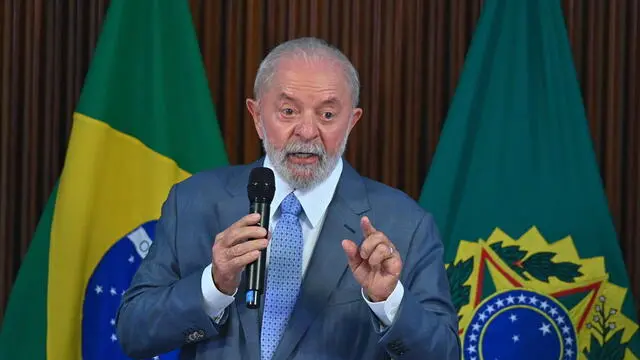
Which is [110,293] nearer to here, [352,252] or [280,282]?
[280,282]

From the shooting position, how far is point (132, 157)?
373 centimetres

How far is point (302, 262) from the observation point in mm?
2242

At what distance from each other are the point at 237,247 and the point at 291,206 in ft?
1.30

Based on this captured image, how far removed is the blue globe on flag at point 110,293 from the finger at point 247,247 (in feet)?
5.81

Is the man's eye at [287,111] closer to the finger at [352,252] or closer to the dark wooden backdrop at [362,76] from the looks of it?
the finger at [352,252]

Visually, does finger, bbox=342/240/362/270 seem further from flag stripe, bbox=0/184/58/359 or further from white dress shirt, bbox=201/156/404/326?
flag stripe, bbox=0/184/58/359

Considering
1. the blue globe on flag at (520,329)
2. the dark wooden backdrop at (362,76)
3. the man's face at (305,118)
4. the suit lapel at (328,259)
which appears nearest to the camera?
the suit lapel at (328,259)

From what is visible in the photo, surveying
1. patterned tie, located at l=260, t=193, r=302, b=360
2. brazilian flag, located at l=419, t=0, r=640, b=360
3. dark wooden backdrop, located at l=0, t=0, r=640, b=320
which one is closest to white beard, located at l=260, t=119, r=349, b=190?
patterned tie, located at l=260, t=193, r=302, b=360

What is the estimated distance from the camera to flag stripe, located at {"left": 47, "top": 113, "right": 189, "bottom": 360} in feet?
11.9

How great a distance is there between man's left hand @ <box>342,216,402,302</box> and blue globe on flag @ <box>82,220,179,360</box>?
1745 millimetres

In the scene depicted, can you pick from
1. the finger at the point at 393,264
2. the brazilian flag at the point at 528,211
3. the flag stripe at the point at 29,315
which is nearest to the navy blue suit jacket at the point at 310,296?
the finger at the point at 393,264

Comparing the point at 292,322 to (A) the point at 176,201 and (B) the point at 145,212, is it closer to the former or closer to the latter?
(A) the point at 176,201

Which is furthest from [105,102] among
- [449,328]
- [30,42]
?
[449,328]

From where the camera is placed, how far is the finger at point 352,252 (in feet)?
6.50
